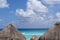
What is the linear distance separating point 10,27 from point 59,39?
1681mm

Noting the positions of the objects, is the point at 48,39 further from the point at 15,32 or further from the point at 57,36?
the point at 15,32

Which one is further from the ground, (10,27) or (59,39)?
(10,27)

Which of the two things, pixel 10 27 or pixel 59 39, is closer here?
pixel 59 39

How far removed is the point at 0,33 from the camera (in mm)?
7496

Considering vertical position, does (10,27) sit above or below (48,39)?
above

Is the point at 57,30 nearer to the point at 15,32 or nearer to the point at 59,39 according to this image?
the point at 59,39

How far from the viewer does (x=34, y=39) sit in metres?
7.43

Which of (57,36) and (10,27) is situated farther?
(10,27)

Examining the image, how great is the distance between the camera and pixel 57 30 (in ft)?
23.6

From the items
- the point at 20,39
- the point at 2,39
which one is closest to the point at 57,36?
the point at 20,39

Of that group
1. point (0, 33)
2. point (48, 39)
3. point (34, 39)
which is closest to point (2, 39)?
point (0, 33)

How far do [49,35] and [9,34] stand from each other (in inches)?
52.3

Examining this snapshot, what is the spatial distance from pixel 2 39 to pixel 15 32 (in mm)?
484

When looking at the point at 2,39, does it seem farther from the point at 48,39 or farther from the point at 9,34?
the point at 48,39
